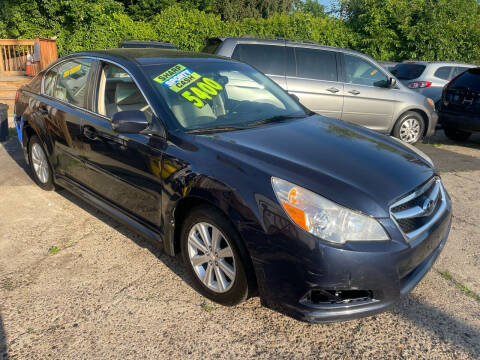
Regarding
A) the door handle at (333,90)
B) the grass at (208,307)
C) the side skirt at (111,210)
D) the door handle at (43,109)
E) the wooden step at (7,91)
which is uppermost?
the door handle at (43,109)

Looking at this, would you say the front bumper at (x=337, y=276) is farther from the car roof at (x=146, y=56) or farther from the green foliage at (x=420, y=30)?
the green foliage at (x=420, y=30)

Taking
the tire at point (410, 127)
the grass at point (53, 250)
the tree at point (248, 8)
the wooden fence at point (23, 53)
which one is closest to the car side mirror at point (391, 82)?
the tire at point (410, 127)

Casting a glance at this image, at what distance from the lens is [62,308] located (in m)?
2.84

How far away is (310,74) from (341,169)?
5.26 m

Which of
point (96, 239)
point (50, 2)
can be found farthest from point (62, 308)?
point (50, 2)

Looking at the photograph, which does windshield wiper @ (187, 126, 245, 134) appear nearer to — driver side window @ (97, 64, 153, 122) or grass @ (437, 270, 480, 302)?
driver side window @ (97, 64, 153, 122)

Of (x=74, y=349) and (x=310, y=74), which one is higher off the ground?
(x=310, y=74)

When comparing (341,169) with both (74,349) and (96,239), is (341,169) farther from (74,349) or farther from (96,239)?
(96,239)

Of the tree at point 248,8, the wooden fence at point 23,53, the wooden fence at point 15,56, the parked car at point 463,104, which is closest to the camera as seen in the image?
the parked car at point 463,104

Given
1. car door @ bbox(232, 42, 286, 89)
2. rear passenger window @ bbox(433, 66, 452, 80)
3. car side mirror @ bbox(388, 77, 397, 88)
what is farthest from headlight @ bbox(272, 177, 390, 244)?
rear passenger window @ bbox(433, 66, 452, 80)

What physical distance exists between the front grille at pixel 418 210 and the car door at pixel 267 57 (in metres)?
4.78

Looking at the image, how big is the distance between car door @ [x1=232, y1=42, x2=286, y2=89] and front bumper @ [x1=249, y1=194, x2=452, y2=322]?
533cm

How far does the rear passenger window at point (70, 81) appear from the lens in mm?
3924

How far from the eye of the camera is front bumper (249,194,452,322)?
7.38ft
